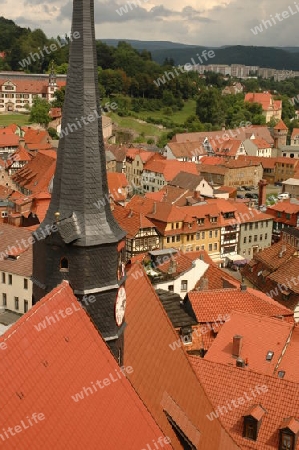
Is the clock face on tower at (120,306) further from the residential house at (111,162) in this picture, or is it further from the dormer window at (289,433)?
the residential house at (111,162)

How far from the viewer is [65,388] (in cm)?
1237

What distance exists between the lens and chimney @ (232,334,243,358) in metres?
29.3

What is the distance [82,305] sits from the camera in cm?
1402

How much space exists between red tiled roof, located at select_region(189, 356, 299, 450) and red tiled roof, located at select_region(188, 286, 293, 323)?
29.2 feet

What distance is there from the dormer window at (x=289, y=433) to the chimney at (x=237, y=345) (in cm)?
701

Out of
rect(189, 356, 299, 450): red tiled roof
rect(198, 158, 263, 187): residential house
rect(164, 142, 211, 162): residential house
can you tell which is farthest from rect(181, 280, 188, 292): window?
rect(164, 142, 211, 162): residential house

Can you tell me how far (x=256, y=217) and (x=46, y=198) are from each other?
24.3m

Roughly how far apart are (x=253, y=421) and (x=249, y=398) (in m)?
1.20

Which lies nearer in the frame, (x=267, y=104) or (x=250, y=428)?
(x=250, y=428)

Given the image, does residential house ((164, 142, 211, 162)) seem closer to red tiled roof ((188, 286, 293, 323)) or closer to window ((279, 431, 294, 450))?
red tiled roof ((188, 286, 293, 323))

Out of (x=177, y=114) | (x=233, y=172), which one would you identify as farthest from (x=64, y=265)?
(x=177, y=114)

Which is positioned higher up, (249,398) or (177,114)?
(177,114)

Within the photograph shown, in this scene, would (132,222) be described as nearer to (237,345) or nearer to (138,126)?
(237,345)

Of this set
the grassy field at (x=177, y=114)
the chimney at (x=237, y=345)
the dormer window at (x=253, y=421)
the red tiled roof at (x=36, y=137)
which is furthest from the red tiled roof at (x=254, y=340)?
the grassy field at (x=177, y=114)
